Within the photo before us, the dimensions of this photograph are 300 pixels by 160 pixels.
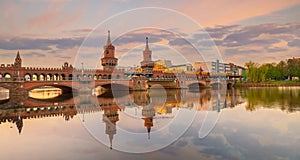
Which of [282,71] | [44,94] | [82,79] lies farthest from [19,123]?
[282,71]

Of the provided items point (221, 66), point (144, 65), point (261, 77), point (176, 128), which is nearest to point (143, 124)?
point (176, 128)

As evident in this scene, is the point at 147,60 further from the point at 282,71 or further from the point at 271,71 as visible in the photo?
the point at 282,71

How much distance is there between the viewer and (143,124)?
62.7 feet

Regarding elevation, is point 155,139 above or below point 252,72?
below

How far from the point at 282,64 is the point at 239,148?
10489 cm

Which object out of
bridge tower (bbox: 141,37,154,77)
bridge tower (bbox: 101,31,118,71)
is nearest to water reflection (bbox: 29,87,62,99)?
bridge tower (bbox: 101,31,118,71)

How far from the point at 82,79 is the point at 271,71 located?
241 feet

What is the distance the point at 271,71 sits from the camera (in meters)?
97.5

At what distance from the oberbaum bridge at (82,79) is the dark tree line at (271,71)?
8.65 meters

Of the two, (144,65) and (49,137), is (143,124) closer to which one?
(49,137)

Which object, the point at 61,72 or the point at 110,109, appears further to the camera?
the point at 61,72

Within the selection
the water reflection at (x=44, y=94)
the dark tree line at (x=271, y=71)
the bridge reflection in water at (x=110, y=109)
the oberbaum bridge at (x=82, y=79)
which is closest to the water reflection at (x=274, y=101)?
the bridge reflection in water at (x=110, y=109)

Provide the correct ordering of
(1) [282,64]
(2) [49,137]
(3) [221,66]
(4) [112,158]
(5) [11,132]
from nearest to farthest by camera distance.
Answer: (4) [112,158] → (2) [49,137] → (5) [11,132] → (1) [282,64] → (3) [221,66]

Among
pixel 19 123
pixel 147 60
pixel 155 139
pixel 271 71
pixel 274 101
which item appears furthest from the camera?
pixel 147 60
